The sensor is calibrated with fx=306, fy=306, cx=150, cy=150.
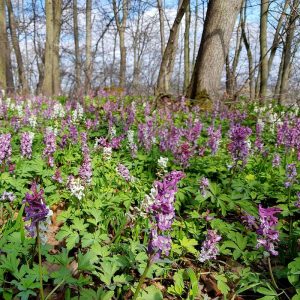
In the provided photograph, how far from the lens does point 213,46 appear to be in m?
7.71

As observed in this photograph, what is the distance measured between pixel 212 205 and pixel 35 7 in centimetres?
2269

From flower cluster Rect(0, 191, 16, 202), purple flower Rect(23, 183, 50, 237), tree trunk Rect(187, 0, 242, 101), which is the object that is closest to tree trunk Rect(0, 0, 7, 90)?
tree trunk Rect(187, 0, 242, 101)

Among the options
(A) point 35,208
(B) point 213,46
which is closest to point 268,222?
(A) point 35,208

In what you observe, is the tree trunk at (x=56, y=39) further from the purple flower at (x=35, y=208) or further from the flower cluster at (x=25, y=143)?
the purple flower at (x=35, y=208)

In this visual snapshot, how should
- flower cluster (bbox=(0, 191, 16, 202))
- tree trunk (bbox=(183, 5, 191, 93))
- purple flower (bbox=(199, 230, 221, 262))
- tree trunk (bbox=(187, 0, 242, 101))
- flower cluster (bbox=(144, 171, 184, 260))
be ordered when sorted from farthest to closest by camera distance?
1. tree trunk (bbox=(183, 5, 191, 93))
2. tree trunk (bbox=(187, 0, 242, 101))
3. flower cluster (bbox=(0, 191, 16, 202))
4. purple flower (bbox=(199, 230, 221, 262))
5. flower cluster (bbox=(144, 171, 184, 260))

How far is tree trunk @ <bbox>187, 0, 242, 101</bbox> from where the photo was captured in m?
7.50

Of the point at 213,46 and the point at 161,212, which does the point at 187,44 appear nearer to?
the point at 213,46

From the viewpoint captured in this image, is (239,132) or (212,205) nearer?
(212,205)

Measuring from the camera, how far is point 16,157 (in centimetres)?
392

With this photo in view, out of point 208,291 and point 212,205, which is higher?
point 212,205

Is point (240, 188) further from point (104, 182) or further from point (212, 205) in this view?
point (104, 182)

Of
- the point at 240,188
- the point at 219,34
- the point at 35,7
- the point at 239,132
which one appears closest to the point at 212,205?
the point at 240,188

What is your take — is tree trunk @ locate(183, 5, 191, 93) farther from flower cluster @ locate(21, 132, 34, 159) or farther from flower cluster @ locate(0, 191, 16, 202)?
flower cluster @ locate(0, 191, 16, 202)

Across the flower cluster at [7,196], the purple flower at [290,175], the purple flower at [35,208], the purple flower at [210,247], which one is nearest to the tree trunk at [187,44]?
the purple flower at [290,175]
